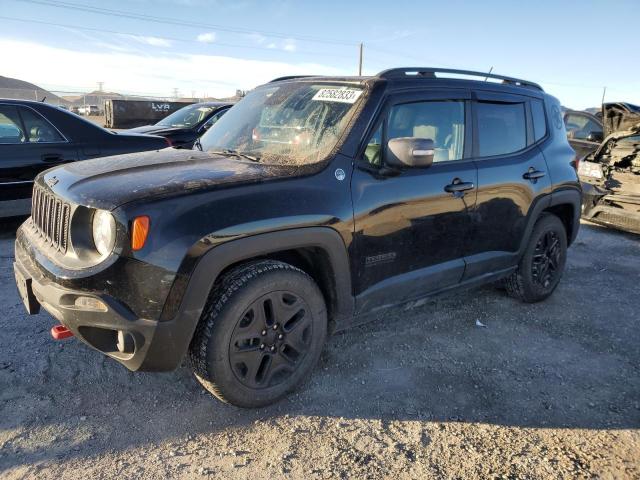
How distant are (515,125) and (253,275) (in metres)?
2.71

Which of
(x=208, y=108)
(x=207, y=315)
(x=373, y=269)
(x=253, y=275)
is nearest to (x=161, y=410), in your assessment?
(x=207, y=315)

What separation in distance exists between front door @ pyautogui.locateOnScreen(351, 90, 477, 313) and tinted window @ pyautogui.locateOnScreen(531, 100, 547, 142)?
3.14 feet

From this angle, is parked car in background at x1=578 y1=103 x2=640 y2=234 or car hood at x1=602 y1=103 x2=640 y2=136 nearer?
parked car in background at x1=578 y1=103 x2=640 y2=234

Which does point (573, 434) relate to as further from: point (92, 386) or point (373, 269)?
point (92, 386)

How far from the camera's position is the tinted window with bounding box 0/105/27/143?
540 centimetres

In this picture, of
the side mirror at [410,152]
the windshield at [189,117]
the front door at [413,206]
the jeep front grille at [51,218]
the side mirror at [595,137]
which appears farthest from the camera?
the windshield at [189,117]

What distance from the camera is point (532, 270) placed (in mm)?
4324

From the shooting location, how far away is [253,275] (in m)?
2.54

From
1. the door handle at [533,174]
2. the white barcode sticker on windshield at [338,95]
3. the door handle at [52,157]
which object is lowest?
the door handle at [52,157]

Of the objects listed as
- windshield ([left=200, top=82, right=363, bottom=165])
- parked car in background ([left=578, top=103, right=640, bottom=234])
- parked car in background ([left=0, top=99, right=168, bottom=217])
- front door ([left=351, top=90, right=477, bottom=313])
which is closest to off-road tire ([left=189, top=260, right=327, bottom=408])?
front door ([left=351, top=90, right=477, bottom=313])

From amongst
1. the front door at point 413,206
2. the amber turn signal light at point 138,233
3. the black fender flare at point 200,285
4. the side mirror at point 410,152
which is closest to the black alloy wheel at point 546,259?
the front door at point 413,206

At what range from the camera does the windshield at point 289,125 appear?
3.00 m

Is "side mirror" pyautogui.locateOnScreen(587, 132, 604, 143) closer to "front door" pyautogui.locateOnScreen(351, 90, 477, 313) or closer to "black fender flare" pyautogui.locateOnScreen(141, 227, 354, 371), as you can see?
"front door" pyautogui.locateOnScreen(351, 90, 477, 313)

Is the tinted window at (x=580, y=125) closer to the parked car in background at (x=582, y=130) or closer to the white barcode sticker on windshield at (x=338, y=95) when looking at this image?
the parked car in background at (x=582, y=130)
